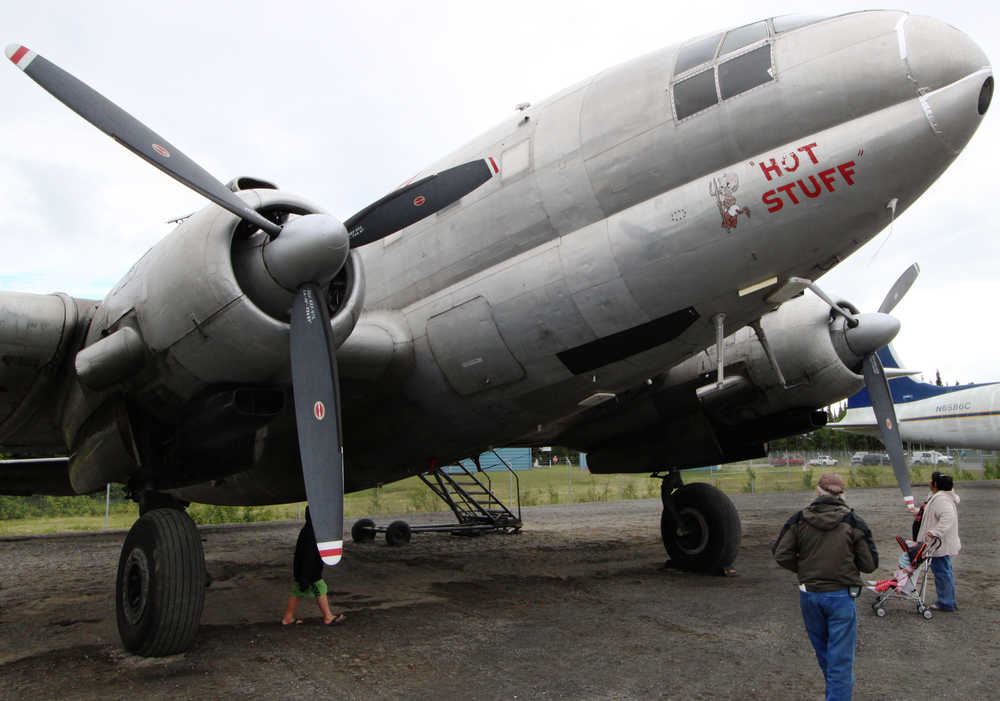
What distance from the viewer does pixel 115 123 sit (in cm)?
516

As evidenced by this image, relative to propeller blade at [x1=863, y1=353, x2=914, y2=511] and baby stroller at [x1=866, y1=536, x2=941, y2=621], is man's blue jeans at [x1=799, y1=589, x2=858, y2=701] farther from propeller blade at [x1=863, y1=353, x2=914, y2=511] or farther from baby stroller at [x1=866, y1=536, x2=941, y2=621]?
propeller blade at [x1=863, y1=353, x2=914, y2=511]

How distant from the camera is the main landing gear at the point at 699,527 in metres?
8.42

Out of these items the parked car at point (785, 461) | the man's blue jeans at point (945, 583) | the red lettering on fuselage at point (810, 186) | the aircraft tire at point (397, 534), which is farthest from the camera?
the parked car at point (785, 461)

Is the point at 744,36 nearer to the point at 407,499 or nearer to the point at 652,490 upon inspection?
the point at 407,499

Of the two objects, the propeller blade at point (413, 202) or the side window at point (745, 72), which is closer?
the side window at point (745, 72)

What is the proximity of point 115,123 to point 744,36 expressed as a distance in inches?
195

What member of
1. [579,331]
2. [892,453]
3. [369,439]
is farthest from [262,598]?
[892,453]

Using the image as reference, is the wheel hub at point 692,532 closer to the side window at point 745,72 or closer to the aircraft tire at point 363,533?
the side window at point 745,72

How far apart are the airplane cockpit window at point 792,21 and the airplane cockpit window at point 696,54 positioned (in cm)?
46

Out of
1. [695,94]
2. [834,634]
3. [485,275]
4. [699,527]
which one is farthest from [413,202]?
[699,527]

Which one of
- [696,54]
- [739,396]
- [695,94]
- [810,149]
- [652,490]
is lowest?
[652,490]

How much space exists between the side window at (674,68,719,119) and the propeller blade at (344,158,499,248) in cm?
165

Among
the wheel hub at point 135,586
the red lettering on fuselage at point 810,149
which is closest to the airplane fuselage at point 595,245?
the red lettering on fuselage at point 810,149

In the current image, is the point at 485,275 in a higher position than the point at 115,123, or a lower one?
lower
